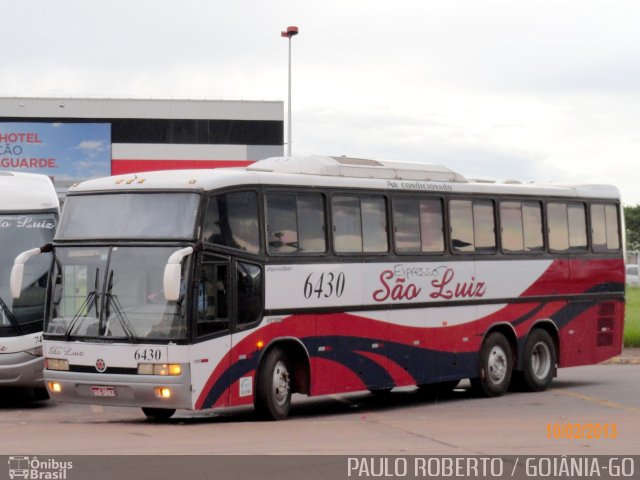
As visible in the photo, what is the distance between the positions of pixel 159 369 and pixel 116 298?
103 cm

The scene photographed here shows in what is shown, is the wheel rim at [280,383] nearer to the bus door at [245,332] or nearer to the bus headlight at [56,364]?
the bus door at [245,332]

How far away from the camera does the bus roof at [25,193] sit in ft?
65.3

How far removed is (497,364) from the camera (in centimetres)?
2120

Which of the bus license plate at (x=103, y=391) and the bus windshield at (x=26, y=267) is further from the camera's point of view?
the bus windshield at (x=26, y=267)

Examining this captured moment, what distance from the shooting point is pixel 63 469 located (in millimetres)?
11672

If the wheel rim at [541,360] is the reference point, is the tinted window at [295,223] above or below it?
above

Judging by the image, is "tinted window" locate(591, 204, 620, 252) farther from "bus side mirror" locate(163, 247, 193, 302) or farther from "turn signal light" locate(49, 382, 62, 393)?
"turn signal light" locate(49, 382, 62, 393)

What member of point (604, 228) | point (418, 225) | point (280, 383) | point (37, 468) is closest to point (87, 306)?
point (280, 383)

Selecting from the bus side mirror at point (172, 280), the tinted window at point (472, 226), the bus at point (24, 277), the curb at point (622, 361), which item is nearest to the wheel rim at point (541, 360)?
the tinted window at point (472, 226)

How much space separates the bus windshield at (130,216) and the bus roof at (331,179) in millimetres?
125

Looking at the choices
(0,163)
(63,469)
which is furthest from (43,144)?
(63,469)

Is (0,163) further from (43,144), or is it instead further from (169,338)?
(169,338)

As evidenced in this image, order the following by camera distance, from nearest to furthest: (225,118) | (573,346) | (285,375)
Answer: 1. (285,375)
2. (573,346)
3. (225,118)

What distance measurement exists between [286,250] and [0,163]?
5619 centimetres
